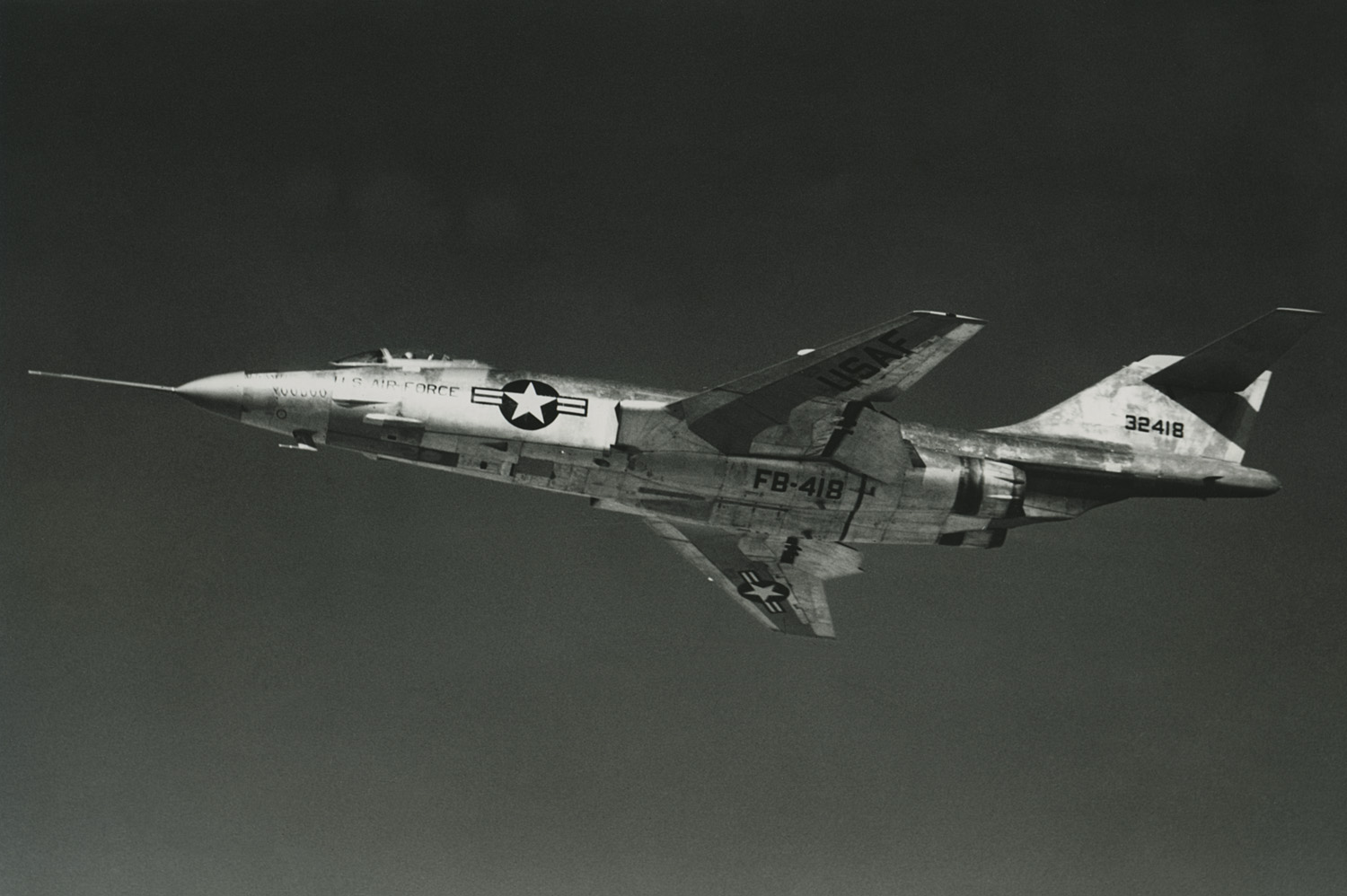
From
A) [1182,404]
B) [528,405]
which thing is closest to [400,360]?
[528,405]

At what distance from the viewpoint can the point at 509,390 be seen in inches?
779

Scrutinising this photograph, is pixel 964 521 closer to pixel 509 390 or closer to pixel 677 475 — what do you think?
pixel 677 475

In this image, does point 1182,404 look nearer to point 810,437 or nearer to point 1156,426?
point 1156,426

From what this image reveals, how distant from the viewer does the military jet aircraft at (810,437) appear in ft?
64.1

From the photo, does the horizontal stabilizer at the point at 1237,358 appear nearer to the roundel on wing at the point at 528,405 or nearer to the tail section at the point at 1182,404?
the tail section at the point at 1182,404

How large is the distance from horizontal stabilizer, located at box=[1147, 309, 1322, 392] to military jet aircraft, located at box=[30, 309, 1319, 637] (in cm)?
3

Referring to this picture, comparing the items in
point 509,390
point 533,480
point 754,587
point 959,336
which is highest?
point 959,336

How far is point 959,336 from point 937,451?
8.66 feet

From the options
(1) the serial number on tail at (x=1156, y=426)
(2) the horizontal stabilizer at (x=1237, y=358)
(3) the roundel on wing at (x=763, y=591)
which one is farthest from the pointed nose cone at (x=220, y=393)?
(2) the horizontal stabilizer at (x=1237, y=358)

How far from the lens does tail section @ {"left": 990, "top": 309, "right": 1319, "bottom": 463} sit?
22.7 m

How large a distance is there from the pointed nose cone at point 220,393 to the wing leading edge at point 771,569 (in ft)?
23.5

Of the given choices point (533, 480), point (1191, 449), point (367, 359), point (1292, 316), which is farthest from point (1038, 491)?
point (367, 359)

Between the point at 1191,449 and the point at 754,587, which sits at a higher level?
the point at 1191,449

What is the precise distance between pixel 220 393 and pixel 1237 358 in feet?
51.6
